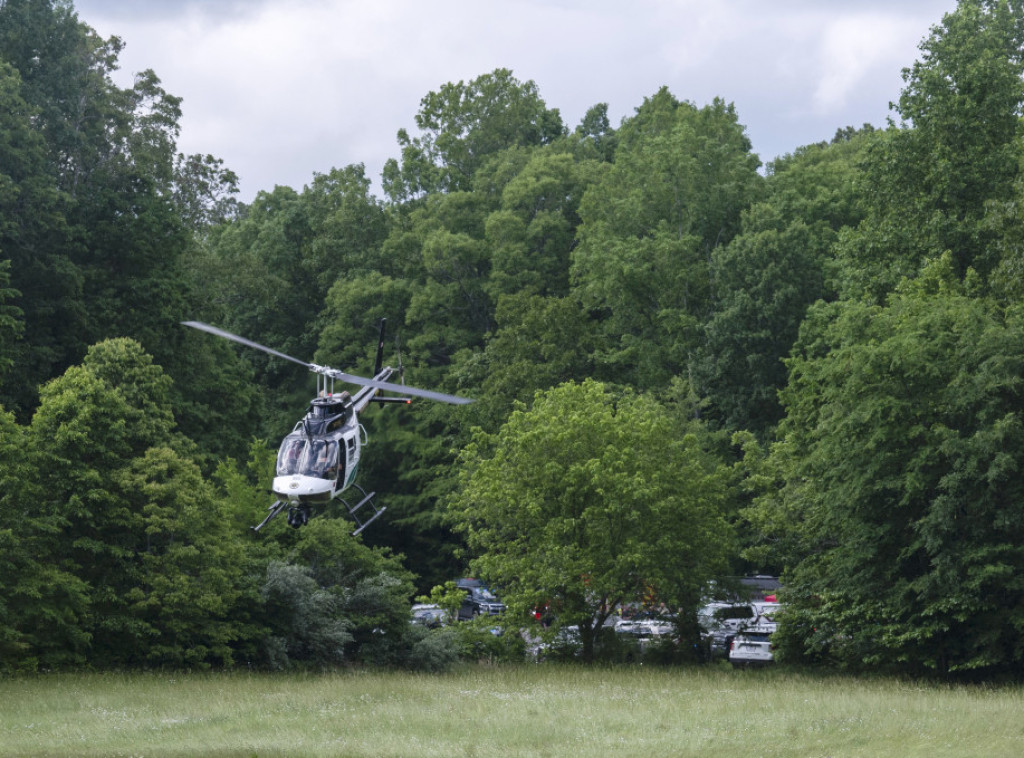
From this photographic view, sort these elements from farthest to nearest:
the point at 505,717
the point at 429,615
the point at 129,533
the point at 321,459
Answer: the point at 429,615, the point at 129,533, the point at 505,717, the point at 321,459

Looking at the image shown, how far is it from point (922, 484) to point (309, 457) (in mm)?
16636

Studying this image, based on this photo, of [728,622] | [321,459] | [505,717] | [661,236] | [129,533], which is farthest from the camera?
[661,236]

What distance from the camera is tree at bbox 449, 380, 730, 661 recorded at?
41125 millimetres

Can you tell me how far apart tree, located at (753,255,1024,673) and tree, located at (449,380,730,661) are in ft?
12.4

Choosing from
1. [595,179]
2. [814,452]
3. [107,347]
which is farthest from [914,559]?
[595,179]

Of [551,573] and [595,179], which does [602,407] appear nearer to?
[551,573]

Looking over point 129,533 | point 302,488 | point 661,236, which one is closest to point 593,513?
point 129,533

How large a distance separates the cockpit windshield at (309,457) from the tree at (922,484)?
1547 cm

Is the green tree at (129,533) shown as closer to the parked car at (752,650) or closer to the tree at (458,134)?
the parked car at (752,650)

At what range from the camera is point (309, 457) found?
25703mm

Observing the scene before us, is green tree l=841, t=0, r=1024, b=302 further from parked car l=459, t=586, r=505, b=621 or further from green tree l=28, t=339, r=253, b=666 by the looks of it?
green tree l=28, t=339, r=253, b=666

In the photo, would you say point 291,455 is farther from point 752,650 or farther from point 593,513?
point 752,650

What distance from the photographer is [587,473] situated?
1651 inches

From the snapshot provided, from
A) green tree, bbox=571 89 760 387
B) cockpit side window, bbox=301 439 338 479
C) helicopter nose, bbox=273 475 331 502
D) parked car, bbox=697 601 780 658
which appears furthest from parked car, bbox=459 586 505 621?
helicopter nose, bbox=273 475 331 502
